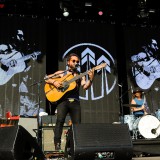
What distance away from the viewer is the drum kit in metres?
6.86

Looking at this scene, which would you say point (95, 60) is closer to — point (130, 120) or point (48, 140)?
point (130, 120)

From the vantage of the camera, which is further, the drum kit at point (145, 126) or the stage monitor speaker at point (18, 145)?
the drum kit at point (145, 126)

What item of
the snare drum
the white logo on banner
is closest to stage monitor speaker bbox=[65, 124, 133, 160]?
the snare drum

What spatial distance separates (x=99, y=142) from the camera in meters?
2.81

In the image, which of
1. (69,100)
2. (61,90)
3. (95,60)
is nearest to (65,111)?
(69,100)

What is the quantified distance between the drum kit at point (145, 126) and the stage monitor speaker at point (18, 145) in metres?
4.38

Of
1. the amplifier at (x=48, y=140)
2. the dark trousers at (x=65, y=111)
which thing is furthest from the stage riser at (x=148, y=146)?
the dark trousers at (x=65, y=111)

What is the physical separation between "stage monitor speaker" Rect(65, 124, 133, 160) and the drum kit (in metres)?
4.05

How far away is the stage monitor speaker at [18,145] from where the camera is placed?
2.62m

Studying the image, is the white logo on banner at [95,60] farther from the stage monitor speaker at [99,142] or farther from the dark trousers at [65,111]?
the stage monitor speaker at [99,142]

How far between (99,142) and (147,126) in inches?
173

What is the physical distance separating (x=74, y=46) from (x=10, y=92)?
2.32m

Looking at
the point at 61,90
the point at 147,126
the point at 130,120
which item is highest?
the point at 61,90

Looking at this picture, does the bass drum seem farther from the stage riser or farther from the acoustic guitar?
the acoustic guitar
